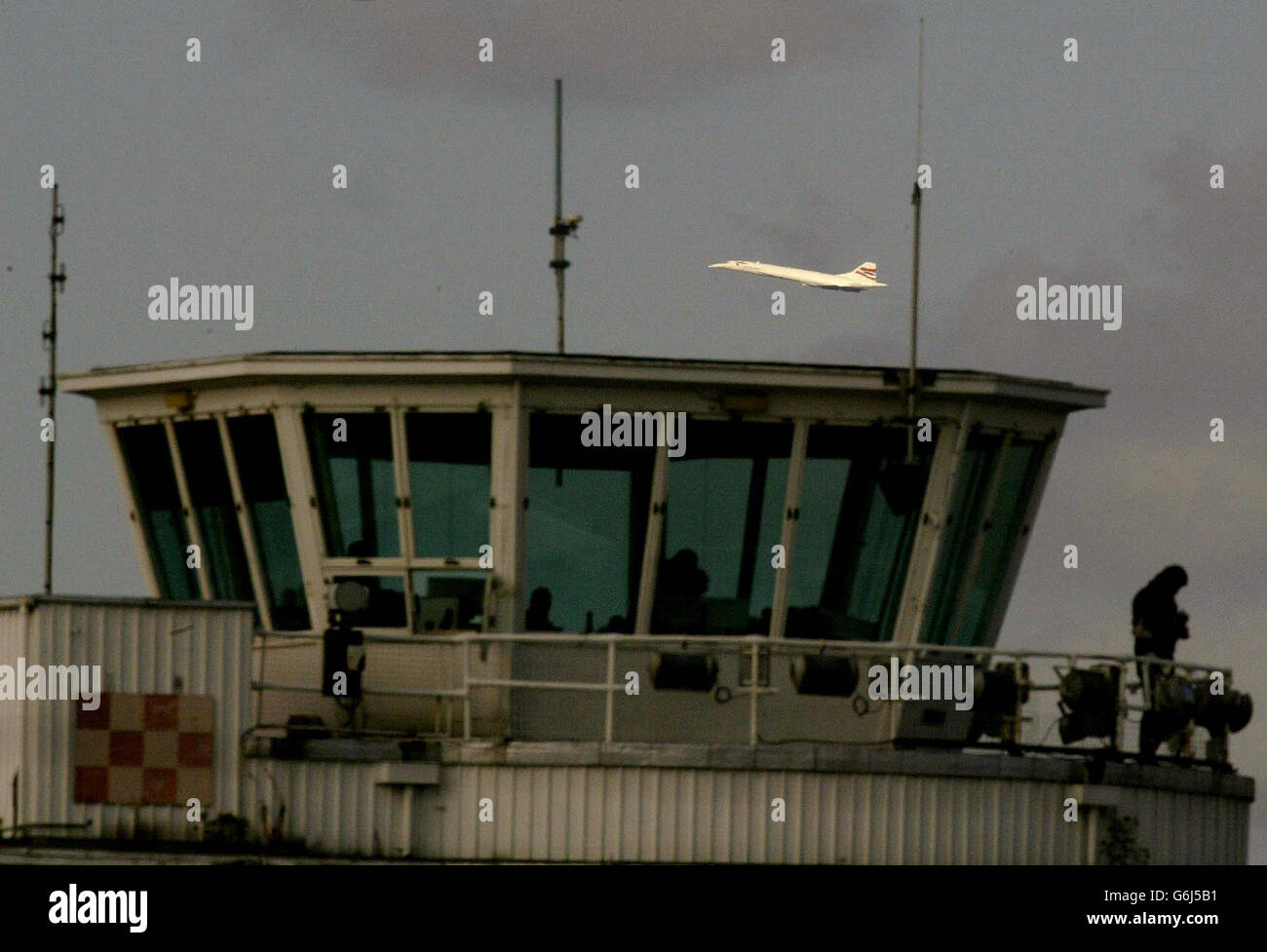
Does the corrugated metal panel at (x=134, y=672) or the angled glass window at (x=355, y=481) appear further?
the angled glass window at (x=355, y=481)

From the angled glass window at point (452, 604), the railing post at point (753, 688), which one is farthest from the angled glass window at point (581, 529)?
the railing post at point (753, 688)

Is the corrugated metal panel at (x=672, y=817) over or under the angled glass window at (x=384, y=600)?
under

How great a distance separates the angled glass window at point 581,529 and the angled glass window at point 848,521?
1528 millimetres

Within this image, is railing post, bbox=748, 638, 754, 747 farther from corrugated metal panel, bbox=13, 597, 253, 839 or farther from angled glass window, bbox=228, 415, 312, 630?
angled glass window, bbox=228, 415, 312, 630

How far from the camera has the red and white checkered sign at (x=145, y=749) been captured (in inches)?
1175

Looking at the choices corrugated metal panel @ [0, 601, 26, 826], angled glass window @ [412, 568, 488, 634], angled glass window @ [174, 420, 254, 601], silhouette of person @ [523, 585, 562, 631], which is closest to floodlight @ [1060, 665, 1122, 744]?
silhouette of person @ [523, 585, 562, 631]

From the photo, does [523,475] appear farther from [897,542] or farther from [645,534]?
[897,542]

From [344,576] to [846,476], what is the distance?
15.6 feet

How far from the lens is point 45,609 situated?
29.6 m
